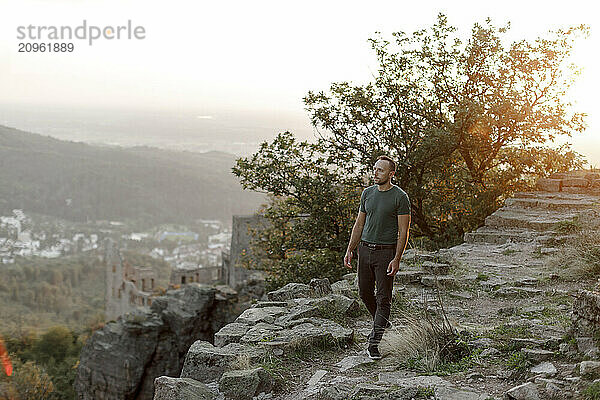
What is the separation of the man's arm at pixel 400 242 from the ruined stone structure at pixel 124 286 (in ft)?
176

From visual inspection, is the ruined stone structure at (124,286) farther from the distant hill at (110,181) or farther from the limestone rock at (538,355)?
the limestone rock at (538,355)

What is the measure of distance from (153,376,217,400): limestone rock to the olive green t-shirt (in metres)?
2.21

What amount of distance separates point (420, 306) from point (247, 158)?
30.7ft

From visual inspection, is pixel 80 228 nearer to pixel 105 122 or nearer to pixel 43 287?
pixel 105 122

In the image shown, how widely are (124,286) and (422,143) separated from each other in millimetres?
51013

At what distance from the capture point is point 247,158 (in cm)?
1625

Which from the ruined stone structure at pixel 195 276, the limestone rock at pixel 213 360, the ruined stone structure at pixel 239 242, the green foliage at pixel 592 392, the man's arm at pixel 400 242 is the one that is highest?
the man's arm at pixel 400 242

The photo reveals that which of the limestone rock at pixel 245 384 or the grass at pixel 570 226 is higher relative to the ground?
the grass at pixel 570 226

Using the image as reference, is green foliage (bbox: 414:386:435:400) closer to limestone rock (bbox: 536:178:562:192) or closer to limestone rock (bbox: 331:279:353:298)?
limestone rock (bbox: 331:279:353:298)

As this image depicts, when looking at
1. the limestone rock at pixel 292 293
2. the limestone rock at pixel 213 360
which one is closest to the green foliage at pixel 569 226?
the limestone rock at pixel 292 293

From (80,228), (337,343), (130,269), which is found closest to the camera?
(337,343)

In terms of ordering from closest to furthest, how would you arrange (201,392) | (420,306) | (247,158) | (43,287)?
(201,392) < (420,306) < (247,158) < (43,287)

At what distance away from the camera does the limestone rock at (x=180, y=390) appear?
5098 mm

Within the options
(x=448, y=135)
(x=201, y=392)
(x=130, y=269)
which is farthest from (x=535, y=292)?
(x=130, y=269)
